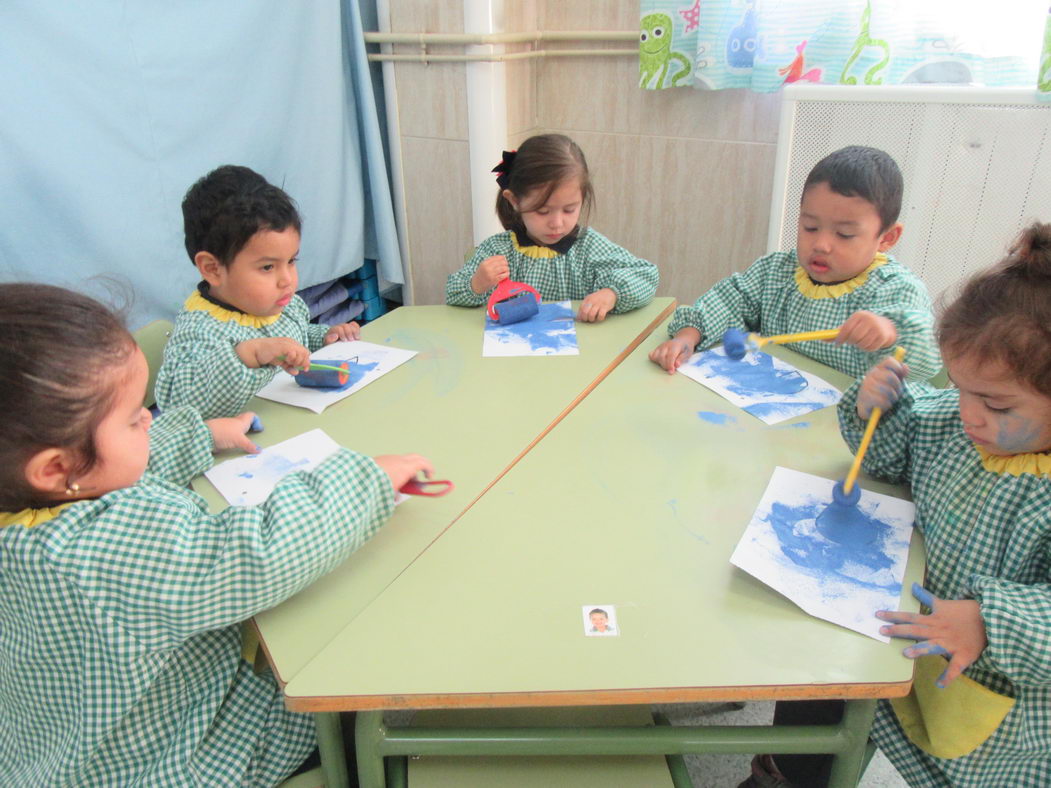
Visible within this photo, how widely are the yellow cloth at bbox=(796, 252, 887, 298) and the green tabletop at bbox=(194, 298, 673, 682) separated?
32 cm

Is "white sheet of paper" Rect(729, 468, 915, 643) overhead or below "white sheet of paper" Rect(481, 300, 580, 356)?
below

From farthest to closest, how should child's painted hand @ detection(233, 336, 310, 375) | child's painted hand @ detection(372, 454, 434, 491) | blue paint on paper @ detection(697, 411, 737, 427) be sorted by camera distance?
child's painted hand @ detection(233, 336, 310, 375), blue paint on paper @ detection(697, 411, 737, 427), child's painted hand @ detection(372, 454, 434, 491)

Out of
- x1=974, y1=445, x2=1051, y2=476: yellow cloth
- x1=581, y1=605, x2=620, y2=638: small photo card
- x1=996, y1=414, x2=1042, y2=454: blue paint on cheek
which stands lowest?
x1=581, y1=605, x2=620, y2=638: small photo card

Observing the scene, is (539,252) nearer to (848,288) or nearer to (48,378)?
(848,288)

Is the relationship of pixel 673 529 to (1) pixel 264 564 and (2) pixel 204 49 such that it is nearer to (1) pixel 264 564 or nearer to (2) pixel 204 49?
(1) pixel 264 564

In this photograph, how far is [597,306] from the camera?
170 cm

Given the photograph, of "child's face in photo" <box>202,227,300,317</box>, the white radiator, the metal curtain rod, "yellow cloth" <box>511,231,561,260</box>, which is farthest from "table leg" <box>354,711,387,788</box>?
the metal curtain rod

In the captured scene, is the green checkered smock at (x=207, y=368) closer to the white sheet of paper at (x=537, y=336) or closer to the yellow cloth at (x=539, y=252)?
the white sheet of paper at (x=537, y=336)

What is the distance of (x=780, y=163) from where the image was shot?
2020mm

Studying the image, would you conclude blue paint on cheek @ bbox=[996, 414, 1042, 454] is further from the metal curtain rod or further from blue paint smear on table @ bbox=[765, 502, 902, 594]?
the metal curtain rod

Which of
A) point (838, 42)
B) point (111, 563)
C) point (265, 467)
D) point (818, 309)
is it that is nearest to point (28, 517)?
point (111, 563)

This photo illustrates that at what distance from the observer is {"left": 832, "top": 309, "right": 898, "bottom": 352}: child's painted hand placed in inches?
51.3

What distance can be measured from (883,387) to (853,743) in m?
0.50

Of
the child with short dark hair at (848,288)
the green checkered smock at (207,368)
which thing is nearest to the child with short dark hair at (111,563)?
the green checkered smock at (207,368)
